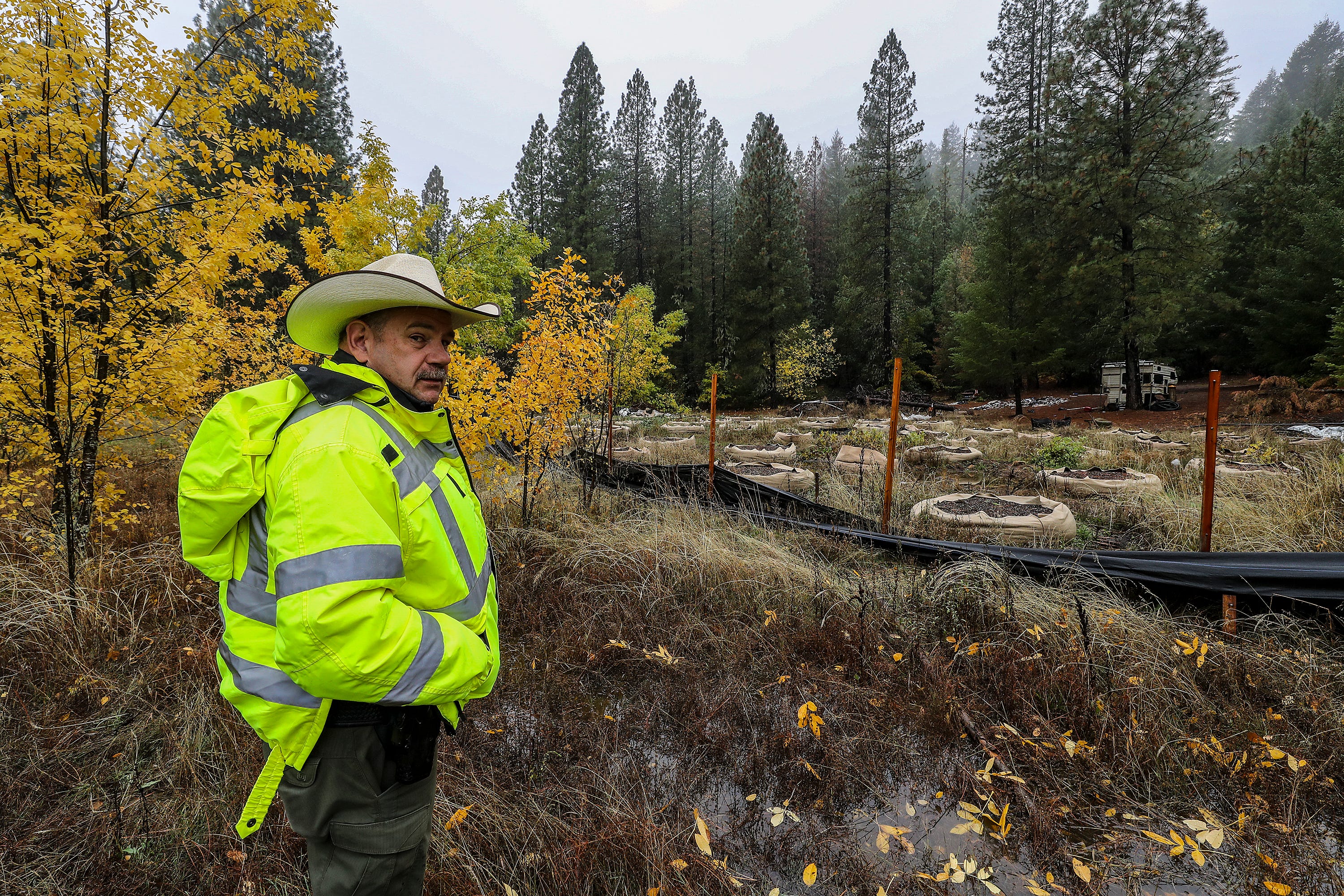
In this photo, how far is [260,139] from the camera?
3.93m

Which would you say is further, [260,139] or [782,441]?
[782,441]

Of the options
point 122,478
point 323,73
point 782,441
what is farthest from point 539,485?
point 323,73

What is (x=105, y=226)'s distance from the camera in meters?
3.24

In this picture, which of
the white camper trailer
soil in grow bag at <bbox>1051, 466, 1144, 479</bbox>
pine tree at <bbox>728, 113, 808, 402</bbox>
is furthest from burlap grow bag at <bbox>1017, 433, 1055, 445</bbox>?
pine tree at <bbox>728, 113, 808, 402</bbox>

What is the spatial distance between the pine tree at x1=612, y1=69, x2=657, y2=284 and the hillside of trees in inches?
5.3

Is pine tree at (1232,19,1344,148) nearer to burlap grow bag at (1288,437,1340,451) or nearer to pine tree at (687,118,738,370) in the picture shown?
pine tree at (687,118,738,370)

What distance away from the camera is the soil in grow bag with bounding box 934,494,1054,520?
5469 millimetres

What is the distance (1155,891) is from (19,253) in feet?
19.3

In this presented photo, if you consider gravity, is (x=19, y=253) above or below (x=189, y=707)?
above

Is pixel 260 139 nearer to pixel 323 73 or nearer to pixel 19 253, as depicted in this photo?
pixel 19 253

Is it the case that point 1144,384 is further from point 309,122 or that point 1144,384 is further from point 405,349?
point 309,122

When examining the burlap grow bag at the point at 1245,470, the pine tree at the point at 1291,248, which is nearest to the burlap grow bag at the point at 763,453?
the burlap grow bag at the point at 1245,470

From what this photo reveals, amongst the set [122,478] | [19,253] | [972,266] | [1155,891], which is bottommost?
[1155,891]

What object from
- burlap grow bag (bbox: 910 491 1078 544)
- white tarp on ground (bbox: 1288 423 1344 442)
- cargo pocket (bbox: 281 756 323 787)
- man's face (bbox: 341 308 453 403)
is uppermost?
man's face (bbox: 341 308 453 403)
